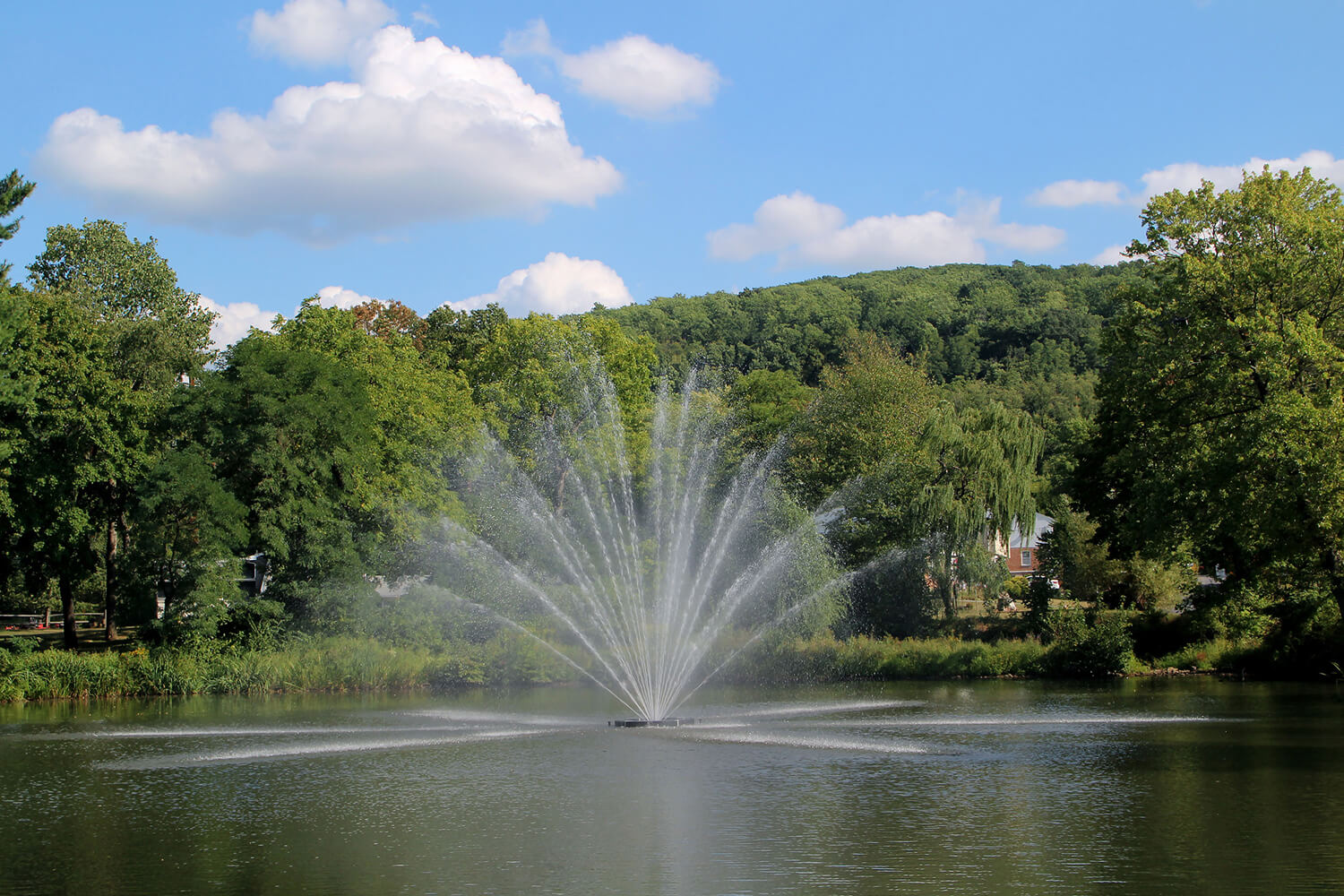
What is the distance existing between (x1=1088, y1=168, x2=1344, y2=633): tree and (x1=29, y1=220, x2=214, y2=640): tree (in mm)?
39956

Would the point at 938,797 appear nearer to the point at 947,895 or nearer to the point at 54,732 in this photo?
the point at 947,895

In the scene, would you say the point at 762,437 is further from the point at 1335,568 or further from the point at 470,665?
the point at 1335,568

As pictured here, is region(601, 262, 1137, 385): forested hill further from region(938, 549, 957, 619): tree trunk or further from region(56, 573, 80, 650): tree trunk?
region(56, 573, 80, 650): tree trunk

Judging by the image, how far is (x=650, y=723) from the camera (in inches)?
1214

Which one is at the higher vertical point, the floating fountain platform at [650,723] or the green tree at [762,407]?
the green tree at [762,407]

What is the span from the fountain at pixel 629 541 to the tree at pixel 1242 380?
49.4 feet

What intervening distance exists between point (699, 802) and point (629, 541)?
34176 mm

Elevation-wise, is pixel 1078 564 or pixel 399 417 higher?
pixel 399 417

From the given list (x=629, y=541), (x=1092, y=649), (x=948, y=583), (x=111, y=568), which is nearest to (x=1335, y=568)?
(x=1092, y=649)

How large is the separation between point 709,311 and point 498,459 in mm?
79431

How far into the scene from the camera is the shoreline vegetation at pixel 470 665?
42031 millimetres

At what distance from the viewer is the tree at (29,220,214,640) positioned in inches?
1912

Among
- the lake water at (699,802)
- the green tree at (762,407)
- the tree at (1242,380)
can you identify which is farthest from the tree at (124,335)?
the tree at (1242,380)

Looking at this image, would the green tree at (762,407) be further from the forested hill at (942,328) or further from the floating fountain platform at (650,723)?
the floating fountain platform at (650,723)
